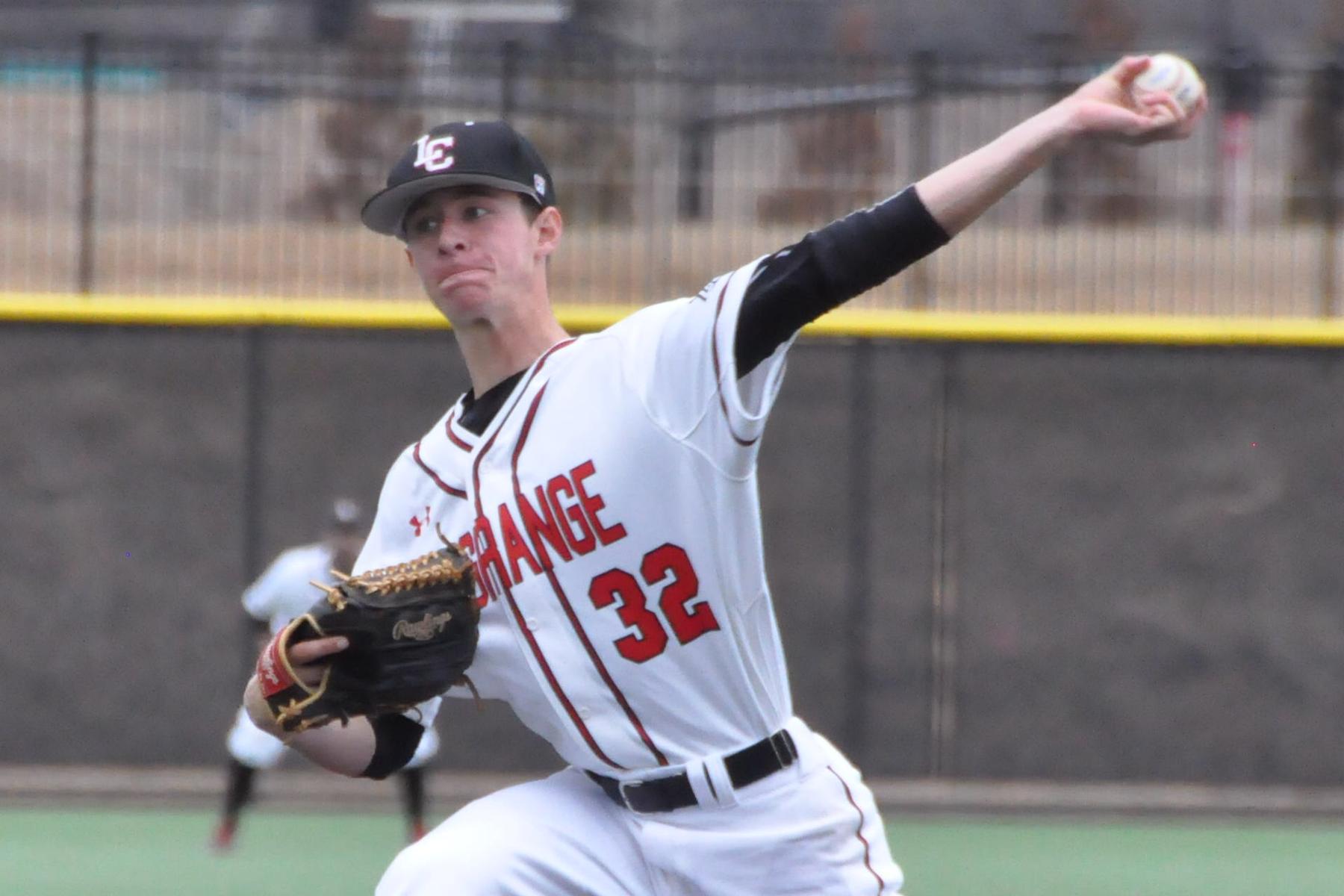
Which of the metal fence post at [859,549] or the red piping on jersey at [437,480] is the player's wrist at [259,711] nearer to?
the red piping on jersey at [437,480]

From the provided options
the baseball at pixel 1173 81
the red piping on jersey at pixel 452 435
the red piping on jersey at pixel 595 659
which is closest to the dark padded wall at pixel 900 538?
the red piping on jersey at pixel 452 435

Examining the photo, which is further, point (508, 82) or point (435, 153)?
point (508, 82)

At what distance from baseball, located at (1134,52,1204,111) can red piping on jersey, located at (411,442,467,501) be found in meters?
1.31

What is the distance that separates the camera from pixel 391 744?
351 cm

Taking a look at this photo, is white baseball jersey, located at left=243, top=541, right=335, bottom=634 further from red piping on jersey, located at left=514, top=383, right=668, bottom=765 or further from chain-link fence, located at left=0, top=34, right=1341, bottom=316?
red piping on jersey, located at left=514, top=383, right=668, bottom=765

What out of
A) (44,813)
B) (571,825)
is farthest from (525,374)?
(44,813)

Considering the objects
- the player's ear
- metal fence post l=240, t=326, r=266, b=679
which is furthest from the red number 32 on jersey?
metal fence post l=240, t=326, r=266, b=679

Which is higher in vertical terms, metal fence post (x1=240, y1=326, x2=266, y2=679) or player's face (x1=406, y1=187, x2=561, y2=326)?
player's face (x1=406, y1=187, x2=561, y2=326)

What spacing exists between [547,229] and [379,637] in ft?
2.85

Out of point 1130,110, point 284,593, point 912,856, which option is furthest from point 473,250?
point 912,856

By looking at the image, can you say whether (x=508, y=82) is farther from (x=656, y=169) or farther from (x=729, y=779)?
(x=729, y=779)

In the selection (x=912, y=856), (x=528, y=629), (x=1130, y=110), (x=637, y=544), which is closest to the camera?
(x=1130, y=110)

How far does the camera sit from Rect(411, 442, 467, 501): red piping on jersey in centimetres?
342

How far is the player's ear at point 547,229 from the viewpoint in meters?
3.54
